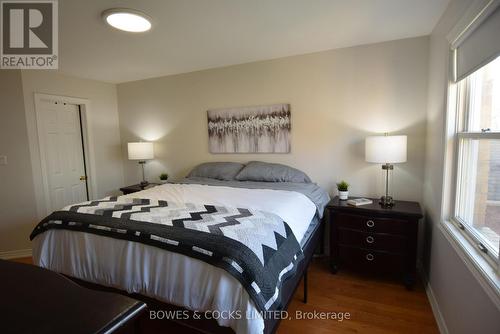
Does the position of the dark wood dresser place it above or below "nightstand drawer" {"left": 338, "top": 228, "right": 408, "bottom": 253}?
above

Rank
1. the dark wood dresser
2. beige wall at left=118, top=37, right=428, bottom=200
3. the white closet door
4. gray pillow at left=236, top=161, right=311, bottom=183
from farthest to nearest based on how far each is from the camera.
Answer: the white closet door, gray pillow at left=236, top=161, right=311, bottom=183, beige wall at left=118, top=37, right=428, bottom=200, the dark wood dresser

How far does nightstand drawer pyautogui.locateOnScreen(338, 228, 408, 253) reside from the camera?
2.26m

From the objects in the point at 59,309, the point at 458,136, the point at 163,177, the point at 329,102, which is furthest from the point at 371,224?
the point at 163,177

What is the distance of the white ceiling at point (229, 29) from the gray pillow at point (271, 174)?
1275mm

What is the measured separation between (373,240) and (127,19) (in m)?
2.78

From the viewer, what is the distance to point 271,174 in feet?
9.56

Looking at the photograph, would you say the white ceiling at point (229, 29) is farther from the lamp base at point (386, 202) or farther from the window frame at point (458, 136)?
the lamp base at point (386, 202)

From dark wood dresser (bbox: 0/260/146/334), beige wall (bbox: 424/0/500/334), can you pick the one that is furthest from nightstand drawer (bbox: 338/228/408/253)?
dark wood dresser (bbox: 0/260/146/334)

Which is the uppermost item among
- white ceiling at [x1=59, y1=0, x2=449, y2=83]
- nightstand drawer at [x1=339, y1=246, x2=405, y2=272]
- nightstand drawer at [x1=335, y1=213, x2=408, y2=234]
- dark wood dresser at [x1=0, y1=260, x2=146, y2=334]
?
white ceiling at [x1=59, y1=0, x2=449, y2=83]

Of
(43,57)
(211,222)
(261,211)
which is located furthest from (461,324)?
(43,57)

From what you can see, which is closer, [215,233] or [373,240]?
[215,233]

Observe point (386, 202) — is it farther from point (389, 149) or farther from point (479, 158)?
point (479, 158)

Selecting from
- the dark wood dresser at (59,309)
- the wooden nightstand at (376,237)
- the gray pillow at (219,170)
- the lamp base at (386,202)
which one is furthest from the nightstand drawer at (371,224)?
the dark wood dresser at (59,309)

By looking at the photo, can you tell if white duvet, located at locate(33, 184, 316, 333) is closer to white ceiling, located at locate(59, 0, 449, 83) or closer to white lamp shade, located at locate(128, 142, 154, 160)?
white ceiling, located at locate(59, 0, 449, 83)
